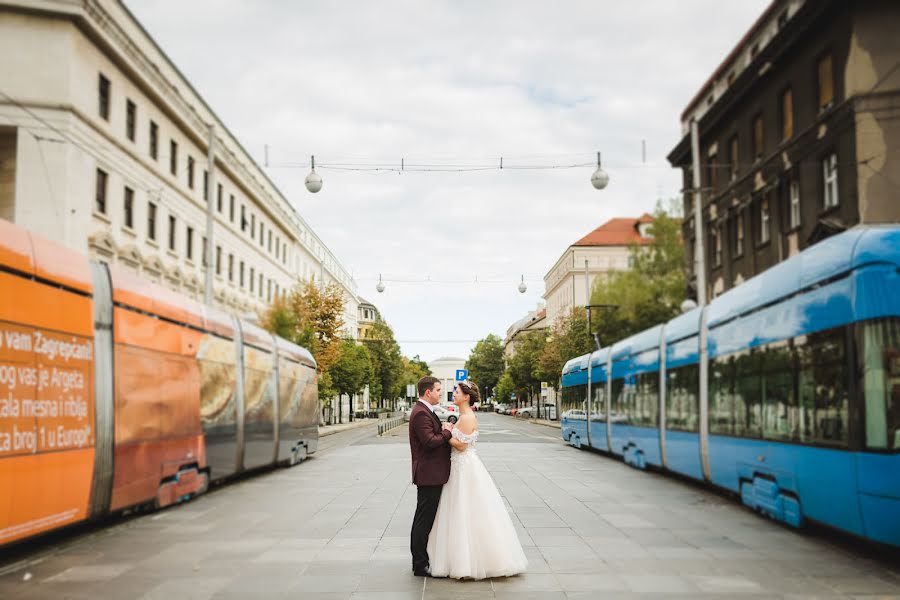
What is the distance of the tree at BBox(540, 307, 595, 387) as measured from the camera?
179 ft

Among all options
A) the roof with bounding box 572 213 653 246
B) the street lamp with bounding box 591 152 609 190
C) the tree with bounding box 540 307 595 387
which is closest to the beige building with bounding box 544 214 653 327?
the roof with bounding box 572 213 653 246

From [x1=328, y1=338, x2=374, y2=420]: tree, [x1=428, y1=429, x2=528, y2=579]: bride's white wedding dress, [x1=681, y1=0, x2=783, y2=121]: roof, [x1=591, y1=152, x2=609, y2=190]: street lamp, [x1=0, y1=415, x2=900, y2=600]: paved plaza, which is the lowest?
[x1=0, y1=415, x2=900, y2=600]: paved plaza

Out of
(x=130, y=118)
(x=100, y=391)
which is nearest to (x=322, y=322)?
(x=130, y=118)

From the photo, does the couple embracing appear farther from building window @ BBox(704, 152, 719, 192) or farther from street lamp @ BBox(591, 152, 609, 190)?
building window @ BBox(704, 152, 719, 192)

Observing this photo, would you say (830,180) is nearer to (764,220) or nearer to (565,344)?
(764,220)

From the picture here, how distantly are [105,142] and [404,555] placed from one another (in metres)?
26.0

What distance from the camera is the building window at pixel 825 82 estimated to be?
2831 centimetres

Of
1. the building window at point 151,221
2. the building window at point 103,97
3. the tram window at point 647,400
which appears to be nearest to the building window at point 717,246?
the tram window at point 647,400

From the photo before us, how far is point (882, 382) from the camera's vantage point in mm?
8680

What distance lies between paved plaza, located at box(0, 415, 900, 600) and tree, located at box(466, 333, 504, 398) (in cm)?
14279

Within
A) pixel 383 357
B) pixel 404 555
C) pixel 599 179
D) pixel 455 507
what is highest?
pixel 599 179

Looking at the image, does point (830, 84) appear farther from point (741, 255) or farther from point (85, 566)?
point (85, 566)

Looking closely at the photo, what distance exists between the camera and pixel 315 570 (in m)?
8.66

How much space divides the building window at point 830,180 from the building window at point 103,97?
24.1m
